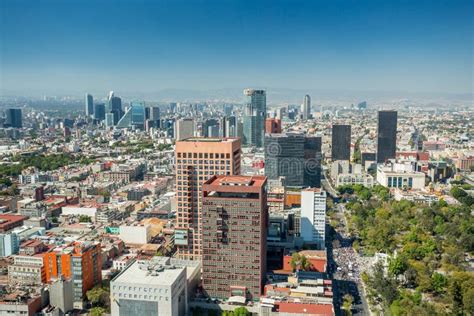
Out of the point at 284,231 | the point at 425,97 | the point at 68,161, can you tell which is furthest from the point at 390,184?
the point at 425,97

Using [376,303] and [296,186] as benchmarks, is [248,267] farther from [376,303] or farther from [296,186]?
[296,186]

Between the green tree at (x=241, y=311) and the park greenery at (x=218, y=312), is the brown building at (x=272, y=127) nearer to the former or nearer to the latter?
the park greenery at (x=218, y=312)

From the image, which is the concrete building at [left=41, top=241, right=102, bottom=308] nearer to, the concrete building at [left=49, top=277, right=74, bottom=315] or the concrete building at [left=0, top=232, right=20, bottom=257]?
the concrete building at [left=49, top=277, right=74, bottom=315]

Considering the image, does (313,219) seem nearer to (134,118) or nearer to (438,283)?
(438,283)

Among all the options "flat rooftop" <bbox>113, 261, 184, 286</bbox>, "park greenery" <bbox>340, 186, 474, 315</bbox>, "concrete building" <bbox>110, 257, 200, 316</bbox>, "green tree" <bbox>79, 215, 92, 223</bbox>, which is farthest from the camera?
"green tree" <bbox>79, 215, 92, 223</bbox>

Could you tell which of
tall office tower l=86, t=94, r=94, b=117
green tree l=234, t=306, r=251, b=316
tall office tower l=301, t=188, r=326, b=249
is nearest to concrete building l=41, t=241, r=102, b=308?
green tree l=234, t=306, r=251, b=316

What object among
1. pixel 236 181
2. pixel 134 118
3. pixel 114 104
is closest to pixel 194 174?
pixel 236 181

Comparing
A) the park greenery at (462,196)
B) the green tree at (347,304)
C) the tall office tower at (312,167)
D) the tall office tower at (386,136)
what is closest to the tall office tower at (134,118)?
the tall office tower at (386,136)
